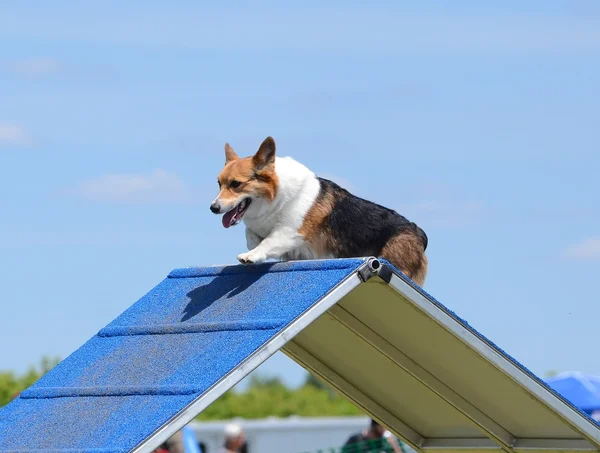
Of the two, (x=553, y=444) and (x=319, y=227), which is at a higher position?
(x=319, y=227)

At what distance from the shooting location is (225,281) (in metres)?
6.75

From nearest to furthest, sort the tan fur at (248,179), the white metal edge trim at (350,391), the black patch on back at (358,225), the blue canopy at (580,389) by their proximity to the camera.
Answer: the tan fur at (248,179)
the black patch on back at (358,225)
the white metal edge trim at (350,391)
the blue canopy at (580,389)

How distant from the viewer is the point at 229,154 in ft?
22.7

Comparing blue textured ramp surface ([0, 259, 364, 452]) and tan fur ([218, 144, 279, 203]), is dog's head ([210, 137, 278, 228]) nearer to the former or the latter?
tan fur ([218, 144, 279, 203])

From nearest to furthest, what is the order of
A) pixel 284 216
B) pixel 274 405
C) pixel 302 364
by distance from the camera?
pixel 284 216 → pixel 302 364 → pixel 274 405

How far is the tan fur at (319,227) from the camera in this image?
670 cm

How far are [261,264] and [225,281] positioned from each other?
30 cm

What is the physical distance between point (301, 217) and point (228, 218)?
410mm

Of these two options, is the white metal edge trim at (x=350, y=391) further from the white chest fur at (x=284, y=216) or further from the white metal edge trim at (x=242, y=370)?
the white metal edge trim at (x=242, y=370)

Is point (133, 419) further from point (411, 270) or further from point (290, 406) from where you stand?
point (290, 406)

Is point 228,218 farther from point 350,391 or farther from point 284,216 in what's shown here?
point 350,391

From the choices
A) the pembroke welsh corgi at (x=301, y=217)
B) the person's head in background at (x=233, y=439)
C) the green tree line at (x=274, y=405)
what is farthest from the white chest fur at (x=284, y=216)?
the green tree line at (x=274, y=405)

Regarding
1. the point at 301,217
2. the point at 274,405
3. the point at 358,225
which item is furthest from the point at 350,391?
the point at 274,405

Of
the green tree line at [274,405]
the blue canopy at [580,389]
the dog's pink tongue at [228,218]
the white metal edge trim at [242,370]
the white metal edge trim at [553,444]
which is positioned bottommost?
the white metal edge trim at [242,370]
